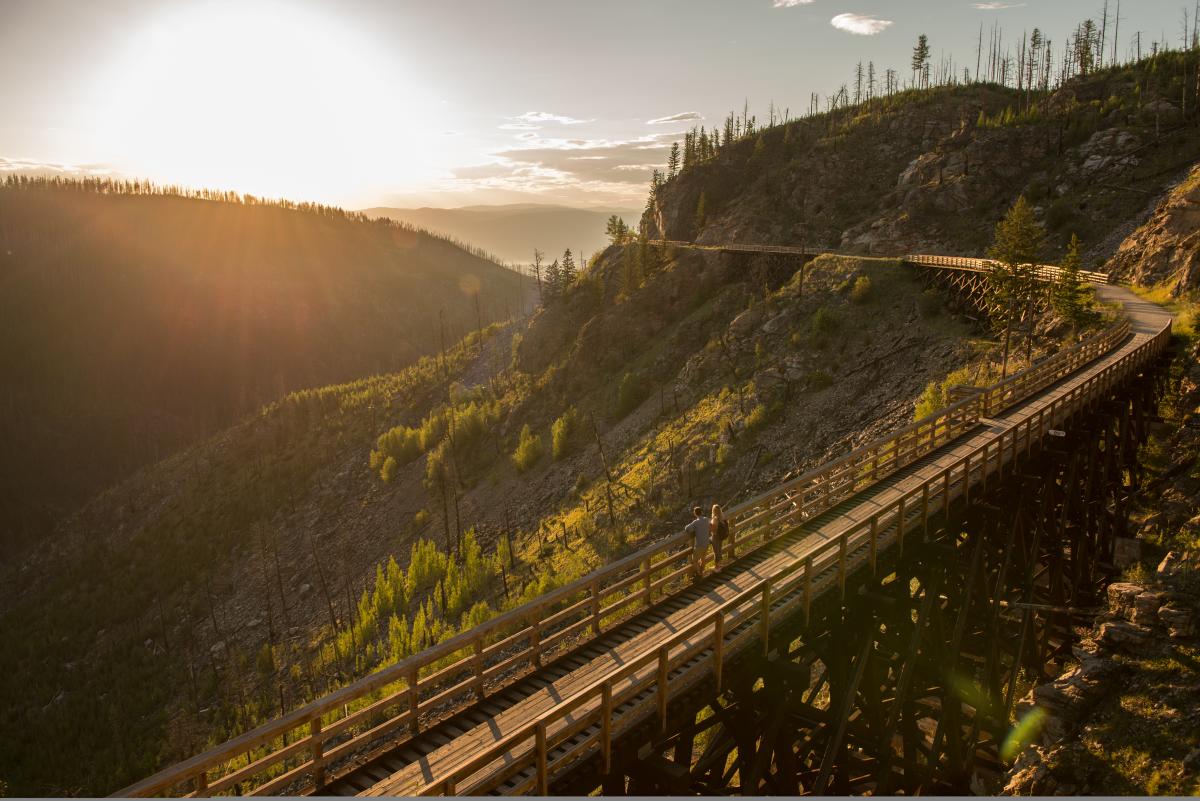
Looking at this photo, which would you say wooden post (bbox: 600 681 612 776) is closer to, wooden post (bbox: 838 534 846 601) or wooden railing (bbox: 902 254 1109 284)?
wooden post (bbox: 838 534 846 601)

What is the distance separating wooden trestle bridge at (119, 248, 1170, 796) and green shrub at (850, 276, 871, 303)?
90.0ft

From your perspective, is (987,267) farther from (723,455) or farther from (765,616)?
(765,616)

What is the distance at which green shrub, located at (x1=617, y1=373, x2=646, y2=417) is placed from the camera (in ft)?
208

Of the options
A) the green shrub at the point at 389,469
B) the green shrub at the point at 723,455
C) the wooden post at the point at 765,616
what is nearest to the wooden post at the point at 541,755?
the wooden post at the point at 765,616

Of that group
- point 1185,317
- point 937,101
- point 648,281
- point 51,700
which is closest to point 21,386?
point 51,700

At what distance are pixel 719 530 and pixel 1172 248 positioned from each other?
4563cm

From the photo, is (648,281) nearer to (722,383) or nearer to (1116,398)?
(722,383)

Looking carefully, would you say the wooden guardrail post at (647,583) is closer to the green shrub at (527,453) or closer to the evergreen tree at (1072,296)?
the evergreen tree at (1072,296)

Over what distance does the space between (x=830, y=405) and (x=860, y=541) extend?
29.6 meters

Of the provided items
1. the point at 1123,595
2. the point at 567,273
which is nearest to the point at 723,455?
the point at 1123,595

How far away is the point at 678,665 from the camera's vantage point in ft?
35.4

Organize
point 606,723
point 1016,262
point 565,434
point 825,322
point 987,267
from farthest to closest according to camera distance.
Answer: point 565,434, point 825,322, point 987,267, point 1016,262, point 606,723

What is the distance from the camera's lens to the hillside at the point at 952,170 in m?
69.9

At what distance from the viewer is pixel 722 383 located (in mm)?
54281
